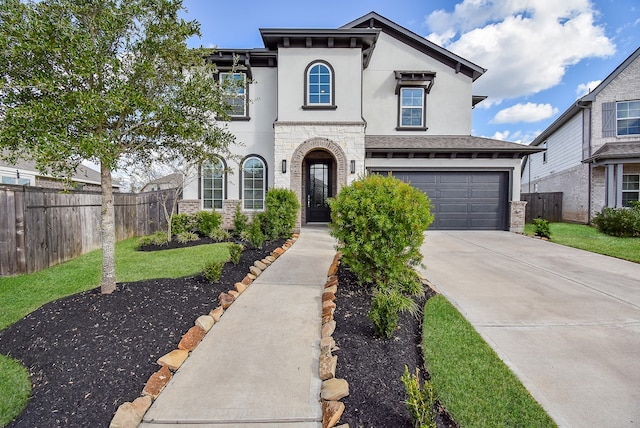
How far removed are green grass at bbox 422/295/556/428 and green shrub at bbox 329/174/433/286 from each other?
1.02m

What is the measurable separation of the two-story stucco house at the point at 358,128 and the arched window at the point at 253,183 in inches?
1.5

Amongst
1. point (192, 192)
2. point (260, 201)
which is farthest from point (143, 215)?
point (260, 201)

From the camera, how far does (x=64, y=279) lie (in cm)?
552

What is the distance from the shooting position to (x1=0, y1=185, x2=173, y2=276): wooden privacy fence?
5668 mm

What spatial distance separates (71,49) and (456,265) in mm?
7123

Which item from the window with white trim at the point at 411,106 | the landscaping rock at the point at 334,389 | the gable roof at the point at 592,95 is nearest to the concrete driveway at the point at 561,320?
the landscaping rock at the point at 334,389

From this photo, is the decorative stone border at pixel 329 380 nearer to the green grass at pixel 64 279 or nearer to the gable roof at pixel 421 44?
the green grass at pixel 64 279

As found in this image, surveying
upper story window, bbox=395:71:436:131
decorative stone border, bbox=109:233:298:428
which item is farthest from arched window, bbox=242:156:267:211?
decorative stone border, bbox=109:233:298:428

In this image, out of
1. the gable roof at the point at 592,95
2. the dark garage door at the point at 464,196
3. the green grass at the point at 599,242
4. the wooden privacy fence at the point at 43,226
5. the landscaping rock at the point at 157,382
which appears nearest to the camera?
the landscaping rock at the point at 157,382

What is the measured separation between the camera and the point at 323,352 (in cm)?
298

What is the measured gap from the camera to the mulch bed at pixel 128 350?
91.2 inches

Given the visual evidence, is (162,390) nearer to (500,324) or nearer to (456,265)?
(500,324)

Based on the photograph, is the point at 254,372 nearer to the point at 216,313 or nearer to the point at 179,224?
the point at 216,313

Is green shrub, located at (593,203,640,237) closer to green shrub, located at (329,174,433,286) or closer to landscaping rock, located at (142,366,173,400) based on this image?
green shrub, located at (329,174,433,286)
